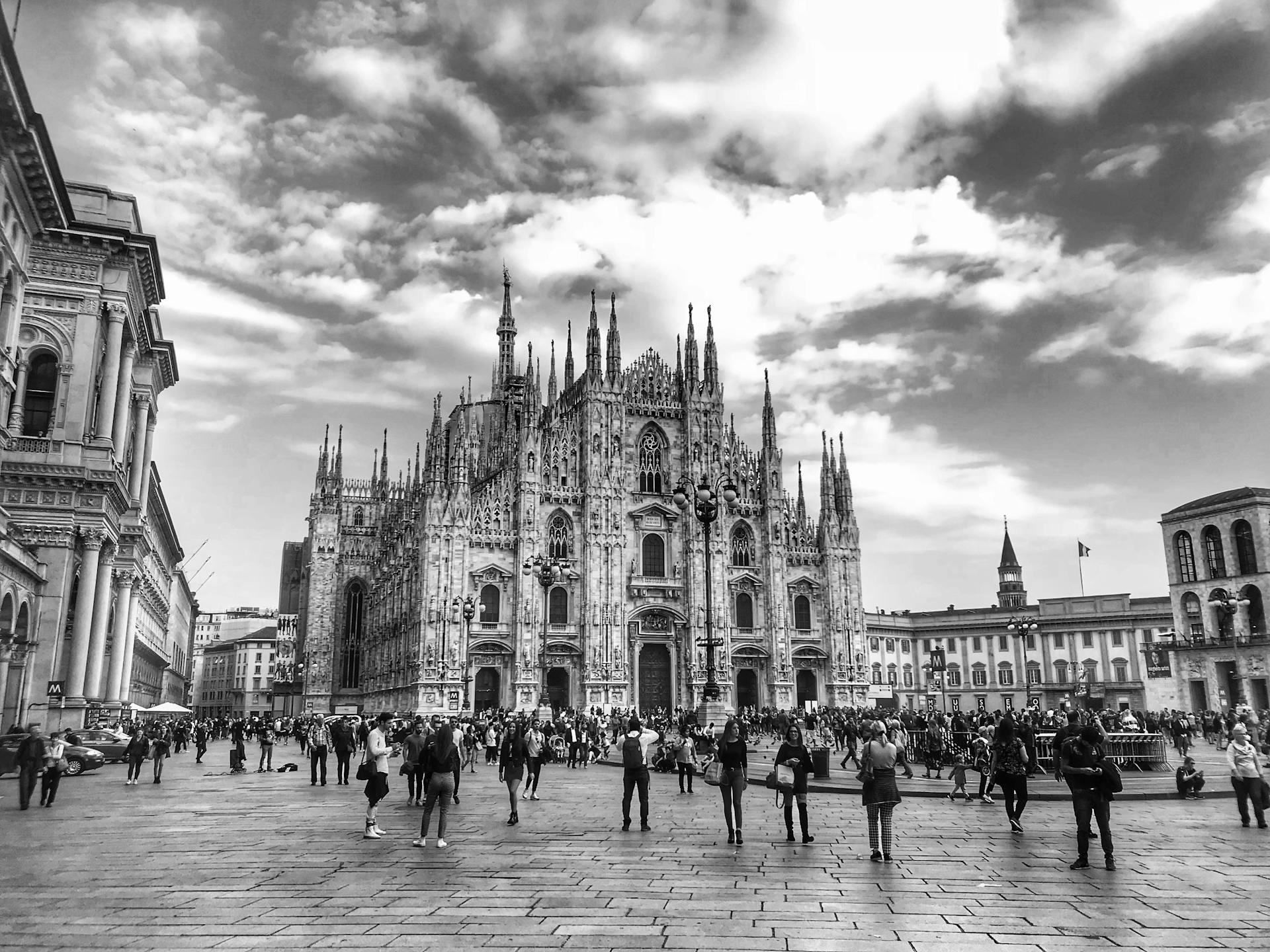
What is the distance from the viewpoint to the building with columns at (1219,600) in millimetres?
58906

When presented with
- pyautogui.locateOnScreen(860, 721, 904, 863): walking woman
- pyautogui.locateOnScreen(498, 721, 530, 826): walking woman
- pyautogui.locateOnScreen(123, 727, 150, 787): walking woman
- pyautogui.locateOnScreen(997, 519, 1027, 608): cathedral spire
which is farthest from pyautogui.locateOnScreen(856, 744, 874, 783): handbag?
pyautogui.locateOnScreen(997, 519, 1027, 608): cathedral spire

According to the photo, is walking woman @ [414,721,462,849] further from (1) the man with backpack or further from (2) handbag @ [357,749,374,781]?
(1) the man with backpack

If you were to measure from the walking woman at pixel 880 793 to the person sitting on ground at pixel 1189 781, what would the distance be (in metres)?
9.92

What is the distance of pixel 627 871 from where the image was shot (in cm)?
1058

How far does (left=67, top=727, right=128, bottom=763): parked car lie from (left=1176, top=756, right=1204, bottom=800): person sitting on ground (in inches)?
1110

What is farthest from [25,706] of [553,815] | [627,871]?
[627,871]

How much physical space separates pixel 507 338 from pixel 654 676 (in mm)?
40718

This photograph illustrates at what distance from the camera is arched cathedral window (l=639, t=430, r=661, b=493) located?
2474 inches

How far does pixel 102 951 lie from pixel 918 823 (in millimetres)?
11185

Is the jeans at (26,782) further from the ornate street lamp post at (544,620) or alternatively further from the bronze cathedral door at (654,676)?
the bronze cathedral door at (654,676)

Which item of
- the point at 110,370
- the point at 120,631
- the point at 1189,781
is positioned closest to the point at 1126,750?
the point at 1189,781

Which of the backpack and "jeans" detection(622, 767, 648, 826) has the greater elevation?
the backpack

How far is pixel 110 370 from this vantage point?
33.1 meters

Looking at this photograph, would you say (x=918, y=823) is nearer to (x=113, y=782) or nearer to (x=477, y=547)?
(x=113, y=782)
